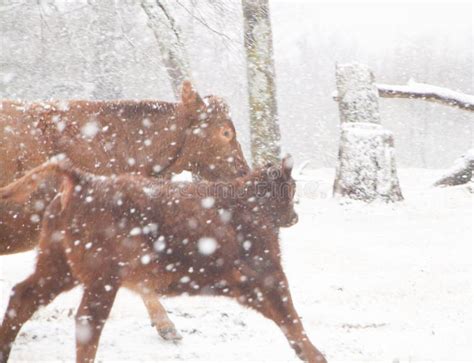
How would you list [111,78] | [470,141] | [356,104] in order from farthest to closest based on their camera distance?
[470,141] → [111,78] → [356,104]

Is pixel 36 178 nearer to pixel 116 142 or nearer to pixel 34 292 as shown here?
pixel 34 292

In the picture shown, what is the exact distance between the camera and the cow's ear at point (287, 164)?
4.11m

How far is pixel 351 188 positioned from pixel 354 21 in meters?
55.2

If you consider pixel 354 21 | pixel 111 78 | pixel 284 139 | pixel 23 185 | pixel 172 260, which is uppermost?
pixel 23 185

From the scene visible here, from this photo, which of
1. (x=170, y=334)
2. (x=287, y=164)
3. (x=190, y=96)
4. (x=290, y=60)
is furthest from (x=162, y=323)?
(x=290, y=60)

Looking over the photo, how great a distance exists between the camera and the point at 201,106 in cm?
598

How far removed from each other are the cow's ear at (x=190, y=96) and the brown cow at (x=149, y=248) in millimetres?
1895

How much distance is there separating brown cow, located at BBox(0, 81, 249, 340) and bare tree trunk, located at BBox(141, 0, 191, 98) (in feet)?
16.1

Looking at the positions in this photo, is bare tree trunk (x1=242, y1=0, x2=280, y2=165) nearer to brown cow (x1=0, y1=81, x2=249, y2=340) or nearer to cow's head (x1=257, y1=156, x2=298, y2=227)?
brown cow (x1=0, y1=81, x2=249, y2=340)

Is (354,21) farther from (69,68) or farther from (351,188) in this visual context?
(351,188)

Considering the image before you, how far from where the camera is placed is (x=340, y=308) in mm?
5969

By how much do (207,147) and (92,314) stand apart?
2609 mm

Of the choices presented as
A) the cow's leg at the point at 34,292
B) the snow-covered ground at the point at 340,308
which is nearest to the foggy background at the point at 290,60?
the snow-covered ground at the point at 340,308

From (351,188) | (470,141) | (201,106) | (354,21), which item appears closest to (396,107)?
(470,141)
